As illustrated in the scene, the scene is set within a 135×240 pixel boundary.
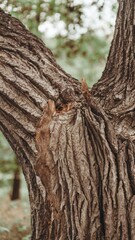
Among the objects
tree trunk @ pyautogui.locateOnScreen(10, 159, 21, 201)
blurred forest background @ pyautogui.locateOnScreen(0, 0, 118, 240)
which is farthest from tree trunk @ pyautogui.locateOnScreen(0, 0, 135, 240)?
tree trunk @ pyautogui.locateOnScreen(10, 159, 21, 201)

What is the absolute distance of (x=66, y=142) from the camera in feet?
9.34

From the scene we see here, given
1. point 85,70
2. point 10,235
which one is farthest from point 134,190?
point 85,70

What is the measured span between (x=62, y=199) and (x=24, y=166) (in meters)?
0.49

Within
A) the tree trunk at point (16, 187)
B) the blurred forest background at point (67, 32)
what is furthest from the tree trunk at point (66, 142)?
the tree trunk at point (16, 187)

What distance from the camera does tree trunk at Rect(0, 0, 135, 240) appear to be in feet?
9.09

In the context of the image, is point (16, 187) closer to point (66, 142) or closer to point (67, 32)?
point (67, 32)

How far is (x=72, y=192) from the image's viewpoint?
2775 mm

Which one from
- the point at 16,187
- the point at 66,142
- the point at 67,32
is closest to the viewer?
the point at 66,142

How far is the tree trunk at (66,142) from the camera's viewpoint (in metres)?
2.77

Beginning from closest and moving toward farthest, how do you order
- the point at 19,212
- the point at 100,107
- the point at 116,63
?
the point at 100,107
the point at 116,63
the point at 19,212

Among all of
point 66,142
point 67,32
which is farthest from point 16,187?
point 66,142

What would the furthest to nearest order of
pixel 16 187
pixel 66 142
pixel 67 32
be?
1. pixel 16 187
2. pixel 67 32
3. pixel 66 142

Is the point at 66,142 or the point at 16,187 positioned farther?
the point at 16,187

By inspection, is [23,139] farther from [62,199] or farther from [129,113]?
[129,113]
